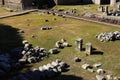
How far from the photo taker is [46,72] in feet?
71.8

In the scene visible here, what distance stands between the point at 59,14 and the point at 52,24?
587cm

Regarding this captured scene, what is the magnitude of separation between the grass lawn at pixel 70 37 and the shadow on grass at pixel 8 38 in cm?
98

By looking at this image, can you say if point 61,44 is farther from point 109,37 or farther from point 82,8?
point 82,8

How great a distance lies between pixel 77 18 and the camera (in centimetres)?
4134

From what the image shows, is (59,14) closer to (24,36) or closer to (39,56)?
(24,36)

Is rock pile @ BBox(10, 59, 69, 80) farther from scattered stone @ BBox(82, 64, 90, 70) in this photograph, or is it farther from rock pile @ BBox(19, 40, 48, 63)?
rock pile @ BBox(19, 40, 48, 63)

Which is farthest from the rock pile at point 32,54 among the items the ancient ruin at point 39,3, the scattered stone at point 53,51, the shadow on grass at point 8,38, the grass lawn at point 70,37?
the ancient ruin at point 39,3

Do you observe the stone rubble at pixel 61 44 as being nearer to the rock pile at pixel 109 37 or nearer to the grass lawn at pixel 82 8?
the rock pile at pixel 109 37

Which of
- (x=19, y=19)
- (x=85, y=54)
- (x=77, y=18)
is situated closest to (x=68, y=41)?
(x=85, y=54)

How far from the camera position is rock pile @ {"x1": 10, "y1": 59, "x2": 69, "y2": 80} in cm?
2064

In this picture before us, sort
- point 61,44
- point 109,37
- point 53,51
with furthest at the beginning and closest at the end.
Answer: point 109,37 < point 61,44 < point 53,51

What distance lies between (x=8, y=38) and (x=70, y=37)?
7.34m

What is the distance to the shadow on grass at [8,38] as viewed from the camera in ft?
96.8

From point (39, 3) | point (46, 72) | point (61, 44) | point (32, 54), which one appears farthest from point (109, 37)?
point (39, 3)
